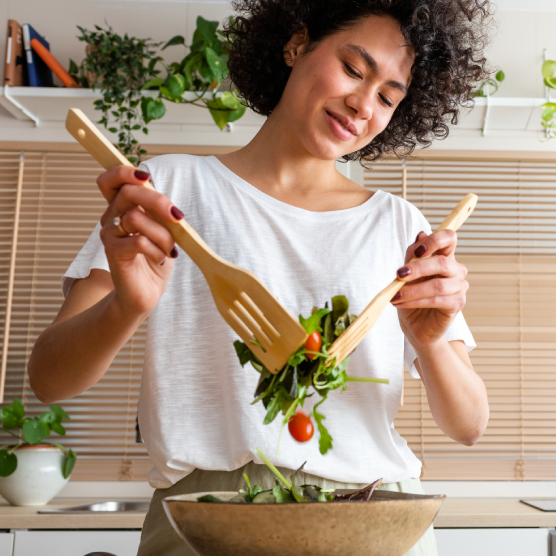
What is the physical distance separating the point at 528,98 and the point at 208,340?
86.3 inches

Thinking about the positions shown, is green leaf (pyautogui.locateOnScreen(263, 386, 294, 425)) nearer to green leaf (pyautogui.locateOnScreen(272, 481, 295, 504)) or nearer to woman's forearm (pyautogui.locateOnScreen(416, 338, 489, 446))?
green leaf (pyautogui.locateOnScreen(272, 481, 295, 504))

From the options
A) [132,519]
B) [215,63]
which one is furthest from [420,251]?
[215,63]

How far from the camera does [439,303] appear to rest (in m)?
0.68

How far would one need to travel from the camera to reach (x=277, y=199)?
0.96 metres

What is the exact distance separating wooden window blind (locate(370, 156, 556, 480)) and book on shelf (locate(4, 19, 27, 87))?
1.47 meters

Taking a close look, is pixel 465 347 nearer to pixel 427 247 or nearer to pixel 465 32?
pixel 427 247

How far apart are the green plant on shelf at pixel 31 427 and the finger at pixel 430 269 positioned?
1827 mm

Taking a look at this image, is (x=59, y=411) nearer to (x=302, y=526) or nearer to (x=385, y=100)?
(x=385, y=100)

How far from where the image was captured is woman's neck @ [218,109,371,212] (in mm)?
972

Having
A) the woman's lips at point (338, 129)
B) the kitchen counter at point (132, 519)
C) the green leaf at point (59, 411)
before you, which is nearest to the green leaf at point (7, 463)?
the kitchen counter at point (132, 519)

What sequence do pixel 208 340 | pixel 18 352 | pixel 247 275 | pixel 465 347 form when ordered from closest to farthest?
pixel 247 275 → pixel 208 340 → pixel 465 347 → pixel 18 352

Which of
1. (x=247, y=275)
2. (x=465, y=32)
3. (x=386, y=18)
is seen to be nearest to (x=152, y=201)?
(x=247, y=275)

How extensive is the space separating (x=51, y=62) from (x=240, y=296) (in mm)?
2141

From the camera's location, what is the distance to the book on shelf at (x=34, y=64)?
93.3 inches
